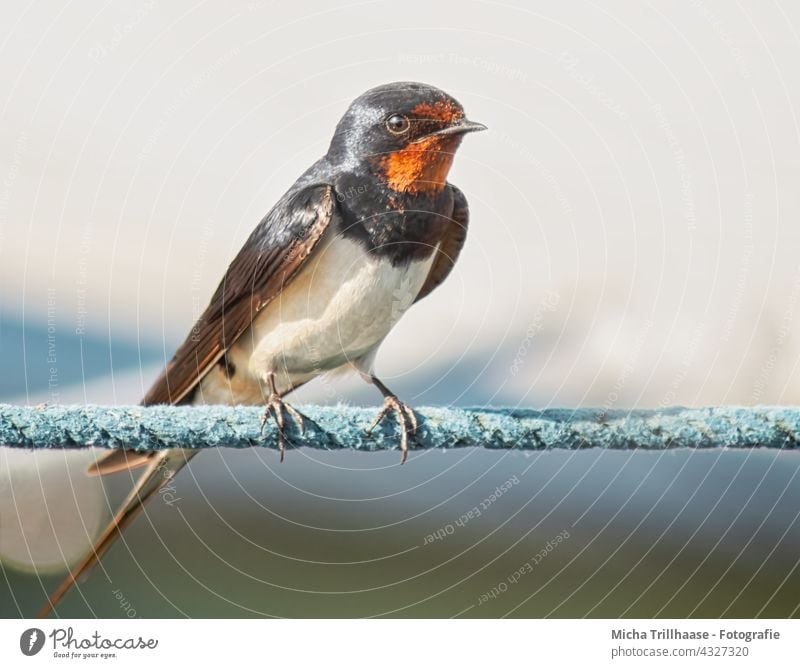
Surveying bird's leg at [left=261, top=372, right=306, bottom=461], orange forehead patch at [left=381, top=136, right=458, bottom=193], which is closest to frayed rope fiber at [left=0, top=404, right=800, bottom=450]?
bird's leg at [left=261, top=372, right=306, bottom=461]

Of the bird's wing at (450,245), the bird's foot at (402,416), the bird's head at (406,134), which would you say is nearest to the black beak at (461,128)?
the bird's head at (406,134)

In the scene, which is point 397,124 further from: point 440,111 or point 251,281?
point 251,281

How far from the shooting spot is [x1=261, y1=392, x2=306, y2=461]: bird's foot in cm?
118

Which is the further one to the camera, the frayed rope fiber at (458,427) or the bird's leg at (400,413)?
the bird's leg at (400,413)

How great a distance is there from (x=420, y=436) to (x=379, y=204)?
33 cm

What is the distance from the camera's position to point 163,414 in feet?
3.33

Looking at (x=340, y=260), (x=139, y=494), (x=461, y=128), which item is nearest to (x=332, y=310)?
(x=340, y=260)

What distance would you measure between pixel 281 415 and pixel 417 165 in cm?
38

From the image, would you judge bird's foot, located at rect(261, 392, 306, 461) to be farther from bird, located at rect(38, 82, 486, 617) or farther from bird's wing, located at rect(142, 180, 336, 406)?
bird's wing, located at rect(142, 180, 336, 406)

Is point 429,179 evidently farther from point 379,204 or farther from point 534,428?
point 534,428

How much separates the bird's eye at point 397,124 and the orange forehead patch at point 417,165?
0.08 feet

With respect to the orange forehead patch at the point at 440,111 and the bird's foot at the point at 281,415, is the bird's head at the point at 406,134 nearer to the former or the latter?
the orange forehead patch at the point at 440,111

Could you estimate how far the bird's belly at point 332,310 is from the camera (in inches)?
51.0
